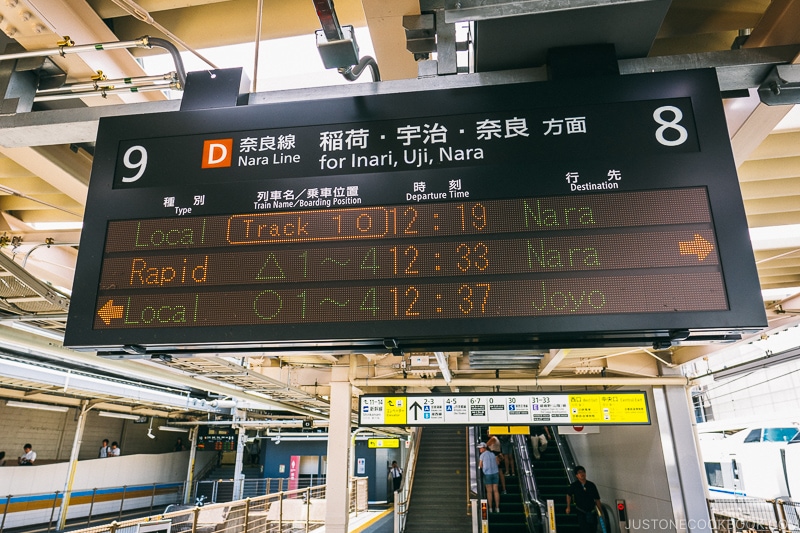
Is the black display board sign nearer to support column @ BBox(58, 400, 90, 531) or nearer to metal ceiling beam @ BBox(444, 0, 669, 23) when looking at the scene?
metal ceiling beam @ BBox(444, 0, 669, 23)

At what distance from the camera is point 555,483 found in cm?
1345

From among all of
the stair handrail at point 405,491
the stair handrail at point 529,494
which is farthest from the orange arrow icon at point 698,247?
the stair handrail at point 405,491

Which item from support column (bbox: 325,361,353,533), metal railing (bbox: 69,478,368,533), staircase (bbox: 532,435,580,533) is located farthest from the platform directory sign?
staircase (bbox: 532,435,580,533)

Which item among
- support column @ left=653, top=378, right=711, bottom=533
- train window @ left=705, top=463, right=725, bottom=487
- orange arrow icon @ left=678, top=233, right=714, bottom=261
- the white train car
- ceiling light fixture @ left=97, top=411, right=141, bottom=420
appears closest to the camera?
orange arrow icon @ left=678, top=233, right=714, bottom=261

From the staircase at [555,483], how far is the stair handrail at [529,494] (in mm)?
481

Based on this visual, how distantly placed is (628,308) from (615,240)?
32 centimetres

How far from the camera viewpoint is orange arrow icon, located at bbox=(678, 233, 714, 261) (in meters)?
2.22

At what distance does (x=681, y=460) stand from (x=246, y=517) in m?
8.32

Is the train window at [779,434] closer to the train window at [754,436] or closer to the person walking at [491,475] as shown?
the train window at [754,436]

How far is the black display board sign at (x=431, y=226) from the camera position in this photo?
2225 mm

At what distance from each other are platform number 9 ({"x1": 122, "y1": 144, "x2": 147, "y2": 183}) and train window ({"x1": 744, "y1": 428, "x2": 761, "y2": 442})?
19582mm

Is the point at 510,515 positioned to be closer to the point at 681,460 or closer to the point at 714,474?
the point at 681,460

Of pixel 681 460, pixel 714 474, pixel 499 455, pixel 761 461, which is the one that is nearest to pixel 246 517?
pixel 499 455

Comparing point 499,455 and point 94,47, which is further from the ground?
point 94,47
